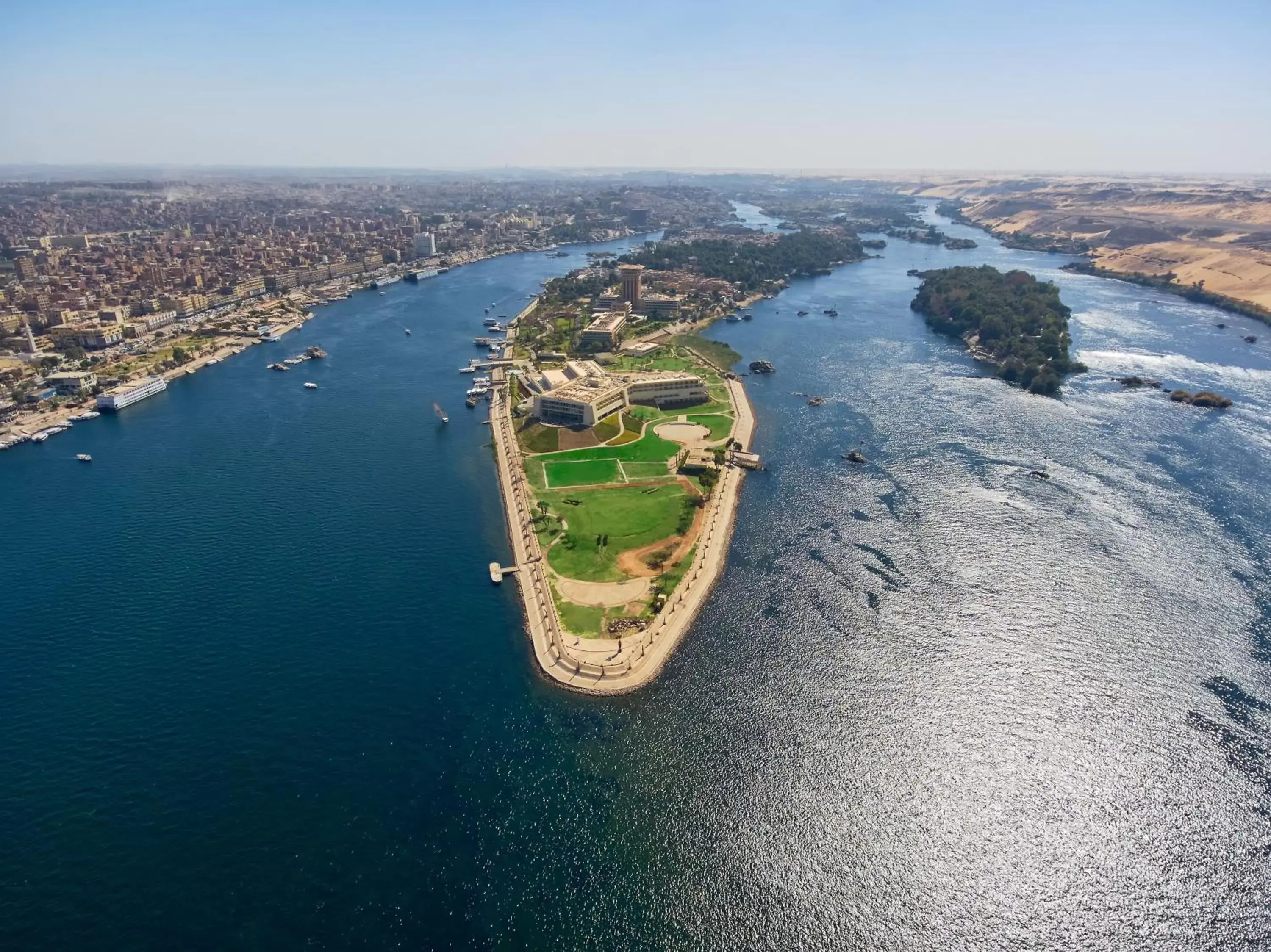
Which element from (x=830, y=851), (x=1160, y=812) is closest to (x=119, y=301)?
(x=830, y=851)

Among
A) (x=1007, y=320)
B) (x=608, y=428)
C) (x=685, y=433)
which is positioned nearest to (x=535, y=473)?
(x=608, y=428)

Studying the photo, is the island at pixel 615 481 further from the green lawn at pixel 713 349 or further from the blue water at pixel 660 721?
the blue water at pixel 660 721

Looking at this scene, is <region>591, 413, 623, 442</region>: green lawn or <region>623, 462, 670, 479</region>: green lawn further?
<region>591, 413, 623, 442</region>: green lawn

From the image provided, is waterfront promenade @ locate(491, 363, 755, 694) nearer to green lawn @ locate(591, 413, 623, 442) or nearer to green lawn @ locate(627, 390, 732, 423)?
green lawn @ locate(591, 413, 623, 442)

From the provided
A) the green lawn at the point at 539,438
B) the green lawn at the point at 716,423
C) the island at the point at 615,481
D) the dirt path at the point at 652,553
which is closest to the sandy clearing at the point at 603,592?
the island at the point at 615,481

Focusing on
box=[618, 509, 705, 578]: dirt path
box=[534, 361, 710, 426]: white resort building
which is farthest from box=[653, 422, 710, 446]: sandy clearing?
box=[618, 509, 705, 578]: dirt path

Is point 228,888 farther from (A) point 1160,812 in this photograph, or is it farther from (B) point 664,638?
(A) point 1160,812
